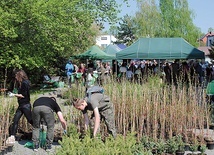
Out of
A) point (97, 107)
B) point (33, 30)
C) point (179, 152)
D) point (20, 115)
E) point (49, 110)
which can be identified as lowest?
point (179, 152)

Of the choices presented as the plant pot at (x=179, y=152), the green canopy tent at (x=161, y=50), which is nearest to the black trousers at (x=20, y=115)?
the plant pot at (x=179, y=152)

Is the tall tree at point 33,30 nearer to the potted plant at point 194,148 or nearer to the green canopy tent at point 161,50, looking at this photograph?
the green canopy tent at point 161,50

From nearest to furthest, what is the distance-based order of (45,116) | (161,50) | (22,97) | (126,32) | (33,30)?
1. (45,116)
2. (22,97)
3. (33,30)
4. (161,50)
5. (126,32)

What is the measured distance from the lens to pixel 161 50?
65.1 ft

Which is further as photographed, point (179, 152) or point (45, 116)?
point (45, 116)

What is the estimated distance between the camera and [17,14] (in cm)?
1556

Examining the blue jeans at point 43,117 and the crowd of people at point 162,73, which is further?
the crowd of people at point 162,73

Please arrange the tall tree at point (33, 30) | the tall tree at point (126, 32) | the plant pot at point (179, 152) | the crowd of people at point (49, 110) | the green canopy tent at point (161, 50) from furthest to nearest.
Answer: the tall tree at point (126, 32) → the green canopy tent at point (161, 50) → the tall tree at point (33, 30) → the plant pot at point (179, 152) → the crowd of people at point (49, 110)

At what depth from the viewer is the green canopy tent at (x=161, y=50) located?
19391 mm

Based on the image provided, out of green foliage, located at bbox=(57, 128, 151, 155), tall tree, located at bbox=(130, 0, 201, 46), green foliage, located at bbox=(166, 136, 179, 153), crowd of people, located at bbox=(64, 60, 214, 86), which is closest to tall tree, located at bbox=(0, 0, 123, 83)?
crowd of people, located at bbox=(64, 60, 214, 86)

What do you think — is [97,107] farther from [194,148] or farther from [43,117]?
[194,148]

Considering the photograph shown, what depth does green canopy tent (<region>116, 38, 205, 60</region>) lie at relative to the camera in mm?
19391

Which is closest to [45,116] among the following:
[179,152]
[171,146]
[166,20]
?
[171,146]

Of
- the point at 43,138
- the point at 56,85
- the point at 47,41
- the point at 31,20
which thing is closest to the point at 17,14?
the point at 31,20
